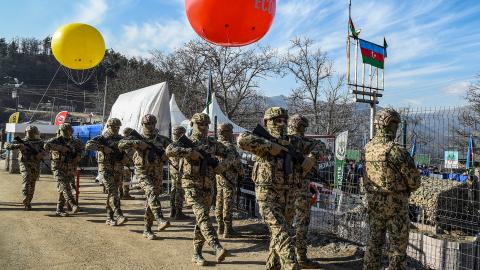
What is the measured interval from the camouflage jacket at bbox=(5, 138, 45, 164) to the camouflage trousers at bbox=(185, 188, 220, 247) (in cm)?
616

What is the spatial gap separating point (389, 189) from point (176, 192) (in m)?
5.67

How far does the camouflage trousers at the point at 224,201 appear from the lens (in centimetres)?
734

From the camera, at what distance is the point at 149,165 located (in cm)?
748

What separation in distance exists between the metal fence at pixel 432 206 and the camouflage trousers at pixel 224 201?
171 centimetres

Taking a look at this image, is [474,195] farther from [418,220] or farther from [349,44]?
[349,44]

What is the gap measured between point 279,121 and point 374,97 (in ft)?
23.4

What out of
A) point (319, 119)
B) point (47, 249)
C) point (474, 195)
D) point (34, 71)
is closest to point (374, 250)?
point (474, 195)

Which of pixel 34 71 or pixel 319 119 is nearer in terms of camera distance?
pixel 319 119

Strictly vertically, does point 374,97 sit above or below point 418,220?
above

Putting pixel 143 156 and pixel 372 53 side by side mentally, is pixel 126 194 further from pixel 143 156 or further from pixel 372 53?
pixel 372 53

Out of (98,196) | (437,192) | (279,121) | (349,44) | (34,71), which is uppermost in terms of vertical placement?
(34,71)

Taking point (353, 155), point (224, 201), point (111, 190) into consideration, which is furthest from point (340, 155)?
point (111, 190)

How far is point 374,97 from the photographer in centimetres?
1100

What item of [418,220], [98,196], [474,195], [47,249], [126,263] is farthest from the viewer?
[98,196]
